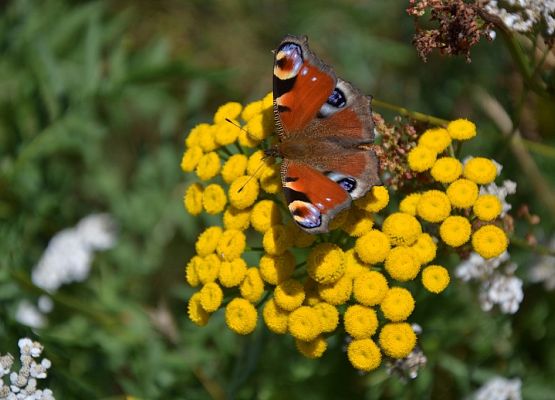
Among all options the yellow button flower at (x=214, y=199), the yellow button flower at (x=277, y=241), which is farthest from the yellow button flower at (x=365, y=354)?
the yellow button flower at (x=214, y=199)

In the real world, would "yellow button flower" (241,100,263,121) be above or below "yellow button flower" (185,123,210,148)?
Answer: above

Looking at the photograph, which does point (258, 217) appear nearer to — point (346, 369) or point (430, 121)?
point (430, 121)

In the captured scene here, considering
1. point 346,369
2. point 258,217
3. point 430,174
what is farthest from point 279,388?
point 430,174

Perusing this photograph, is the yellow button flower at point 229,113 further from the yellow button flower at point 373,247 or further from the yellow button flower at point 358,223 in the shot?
the yellow button flower at point 373,247

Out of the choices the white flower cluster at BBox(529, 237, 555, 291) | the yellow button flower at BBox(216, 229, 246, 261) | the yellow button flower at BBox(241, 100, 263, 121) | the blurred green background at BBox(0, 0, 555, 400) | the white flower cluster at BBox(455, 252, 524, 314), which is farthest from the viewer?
the white flower cluster at BBox(529, 237, 555, 291)

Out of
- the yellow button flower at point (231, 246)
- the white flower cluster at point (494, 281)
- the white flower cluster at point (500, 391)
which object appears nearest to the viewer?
the yellow button flower at point (231, 246)

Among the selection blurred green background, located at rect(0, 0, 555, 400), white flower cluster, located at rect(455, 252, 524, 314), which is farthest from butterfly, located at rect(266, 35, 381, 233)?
blurred green background, located at rect(0, 0, 555, 400)

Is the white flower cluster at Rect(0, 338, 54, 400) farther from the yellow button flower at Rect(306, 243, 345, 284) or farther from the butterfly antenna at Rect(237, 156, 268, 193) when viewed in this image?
the yellow button flower at Rect(306, 243, 345, 284)
